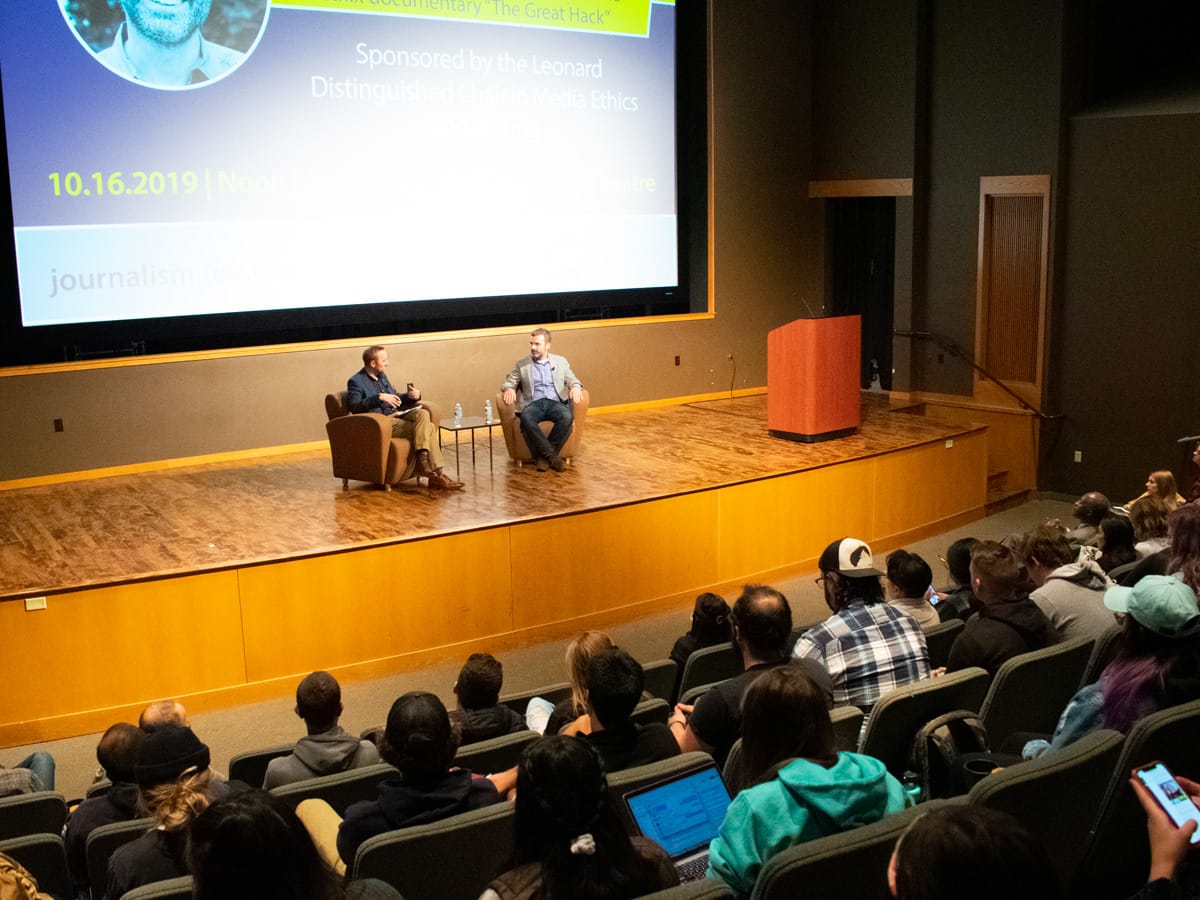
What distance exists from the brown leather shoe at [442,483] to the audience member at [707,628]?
3124 mm

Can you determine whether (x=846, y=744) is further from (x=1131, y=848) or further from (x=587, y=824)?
(x=587, y=824)

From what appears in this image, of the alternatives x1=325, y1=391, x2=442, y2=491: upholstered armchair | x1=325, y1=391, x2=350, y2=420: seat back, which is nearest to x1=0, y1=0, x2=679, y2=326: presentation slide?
x1=325, y1=391, x2=350, y2=420: seat back

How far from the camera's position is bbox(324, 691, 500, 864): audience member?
9.03 feet

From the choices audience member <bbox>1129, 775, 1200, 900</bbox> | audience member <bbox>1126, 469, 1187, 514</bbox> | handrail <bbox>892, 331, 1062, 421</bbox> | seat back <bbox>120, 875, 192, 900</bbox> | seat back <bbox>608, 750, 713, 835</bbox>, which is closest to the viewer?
audience member <bbox>1129, 775, 1200, 900</bbox>

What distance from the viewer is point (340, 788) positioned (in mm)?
3207

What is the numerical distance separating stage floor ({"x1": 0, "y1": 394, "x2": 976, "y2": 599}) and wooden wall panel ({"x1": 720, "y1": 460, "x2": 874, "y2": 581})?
0.32 ft

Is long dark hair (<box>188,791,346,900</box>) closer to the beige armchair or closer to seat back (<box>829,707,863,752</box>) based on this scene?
seat back (<box>829,707,863,752</box>)

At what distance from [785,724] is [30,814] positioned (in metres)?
2.18

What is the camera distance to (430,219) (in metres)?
9.27

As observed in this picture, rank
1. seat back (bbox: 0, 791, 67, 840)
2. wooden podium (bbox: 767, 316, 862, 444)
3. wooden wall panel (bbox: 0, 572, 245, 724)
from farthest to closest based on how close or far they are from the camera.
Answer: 1. wooden podium (bbox: 767, 316, 862, 444)
2. wooden wall panel (bbox: 0, 572, 245, 724)
3. seat back (bbox: 0, 791, 67, 840)

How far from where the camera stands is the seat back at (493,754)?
133 inches

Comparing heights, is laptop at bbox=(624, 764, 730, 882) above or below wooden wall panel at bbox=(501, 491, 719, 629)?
above

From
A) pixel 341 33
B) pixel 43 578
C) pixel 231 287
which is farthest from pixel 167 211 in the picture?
pixel 43 578

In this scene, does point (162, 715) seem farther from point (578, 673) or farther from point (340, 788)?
point (578, 673)
